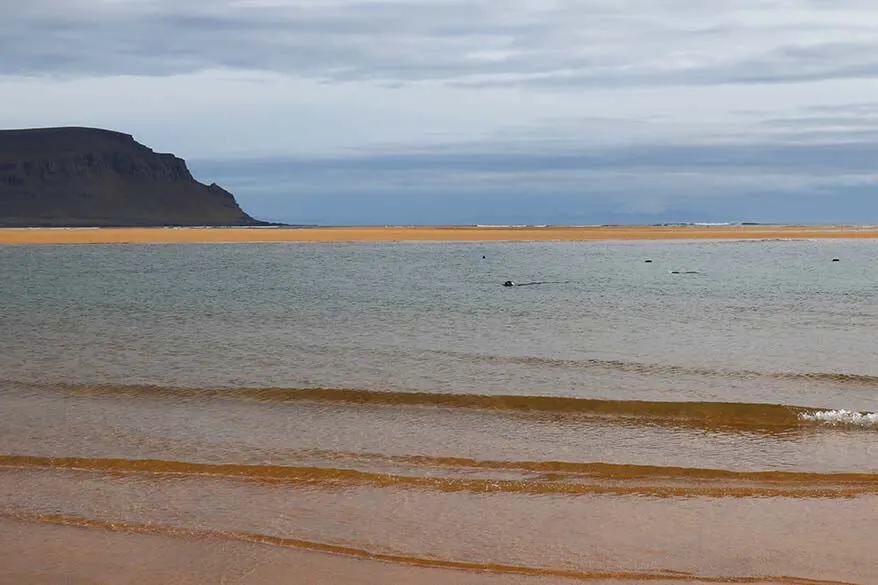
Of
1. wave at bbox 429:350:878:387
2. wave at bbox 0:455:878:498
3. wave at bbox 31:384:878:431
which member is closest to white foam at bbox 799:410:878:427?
wave at bbox 31:384:878:431

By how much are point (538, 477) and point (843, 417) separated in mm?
5589

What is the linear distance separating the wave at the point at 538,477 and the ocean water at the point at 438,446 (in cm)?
4

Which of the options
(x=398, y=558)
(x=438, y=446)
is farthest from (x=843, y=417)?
(x=398, y=558)

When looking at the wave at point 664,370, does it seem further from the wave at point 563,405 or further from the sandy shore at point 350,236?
the sandy shore at point 350,236

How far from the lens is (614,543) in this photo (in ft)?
28.6

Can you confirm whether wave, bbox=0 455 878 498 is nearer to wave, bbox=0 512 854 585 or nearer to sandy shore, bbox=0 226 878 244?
wave, bbox=0 512 854 585

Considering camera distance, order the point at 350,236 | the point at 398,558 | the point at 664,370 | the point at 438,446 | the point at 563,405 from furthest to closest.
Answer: the point at 350,236 < the point at 664,370 < the point at 563,405 < the point at 438,446 < the point at 398,558

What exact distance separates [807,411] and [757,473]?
3814mm

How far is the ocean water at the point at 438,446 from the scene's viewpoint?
27.6 feet

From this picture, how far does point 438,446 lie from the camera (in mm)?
12508

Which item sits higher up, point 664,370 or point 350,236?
point 350,236

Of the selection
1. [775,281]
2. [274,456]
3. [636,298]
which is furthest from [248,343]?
[775,281]

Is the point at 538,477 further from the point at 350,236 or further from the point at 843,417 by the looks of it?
the point at 350,236

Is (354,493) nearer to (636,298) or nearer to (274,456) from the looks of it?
(274,456)
